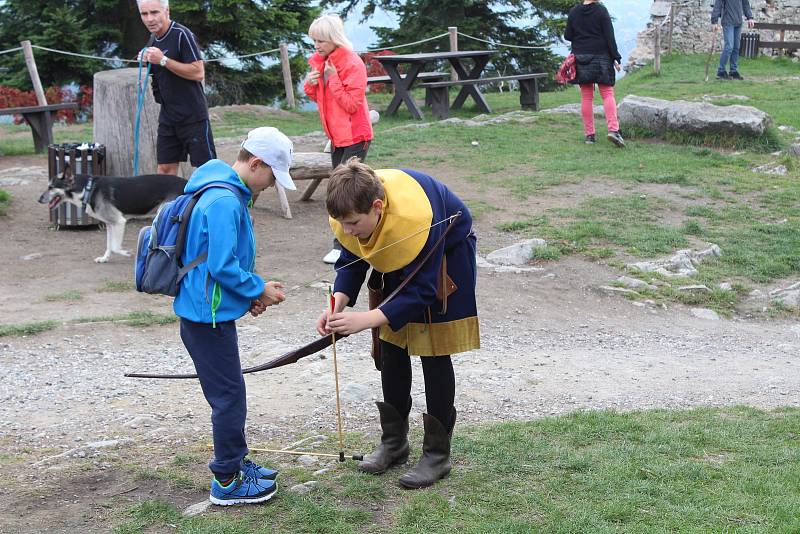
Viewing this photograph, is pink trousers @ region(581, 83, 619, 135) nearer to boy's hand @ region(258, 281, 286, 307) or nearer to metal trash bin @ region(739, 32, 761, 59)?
boy's hand @ region(258, 281, 286, 307)

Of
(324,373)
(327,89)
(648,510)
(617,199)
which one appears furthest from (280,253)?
(648,510)

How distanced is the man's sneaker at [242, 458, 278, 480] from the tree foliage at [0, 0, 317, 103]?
19213 millimetres

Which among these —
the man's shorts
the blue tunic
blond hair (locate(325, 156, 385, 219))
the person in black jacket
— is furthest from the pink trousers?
blond hair (locate(325, 156, 385, 219))

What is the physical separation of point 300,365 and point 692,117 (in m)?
8.88

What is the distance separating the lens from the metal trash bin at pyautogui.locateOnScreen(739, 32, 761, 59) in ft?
75.0

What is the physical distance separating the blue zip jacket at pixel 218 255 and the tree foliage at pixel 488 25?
2270cm

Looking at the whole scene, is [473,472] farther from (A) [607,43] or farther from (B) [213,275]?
(A) [607,43]

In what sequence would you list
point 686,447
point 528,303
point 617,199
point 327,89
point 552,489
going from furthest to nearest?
point 617,199
point 327,89
point 528,303
point 686,447
point 552,489

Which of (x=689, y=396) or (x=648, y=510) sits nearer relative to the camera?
(x=648, y=510)

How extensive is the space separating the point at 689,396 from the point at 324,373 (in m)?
2.16

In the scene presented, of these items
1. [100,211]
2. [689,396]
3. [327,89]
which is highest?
[327,89]

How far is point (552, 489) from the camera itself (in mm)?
3941

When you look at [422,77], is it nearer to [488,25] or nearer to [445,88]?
[445,88]

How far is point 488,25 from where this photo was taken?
2706 centimetres
